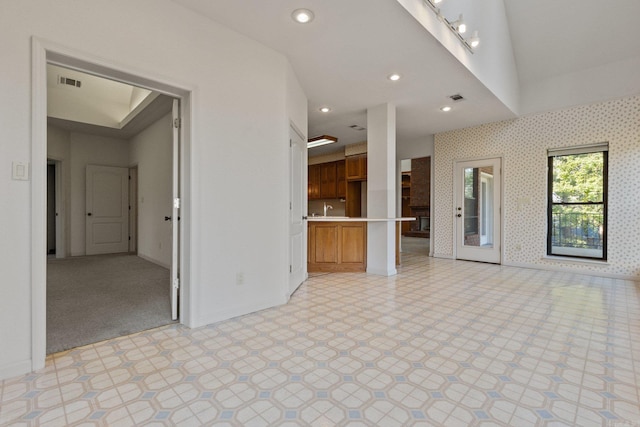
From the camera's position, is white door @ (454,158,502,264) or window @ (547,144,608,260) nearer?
window @ (547,144,608,260)

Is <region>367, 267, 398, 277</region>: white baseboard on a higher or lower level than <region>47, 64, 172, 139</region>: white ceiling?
lower

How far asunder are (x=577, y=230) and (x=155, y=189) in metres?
7.40

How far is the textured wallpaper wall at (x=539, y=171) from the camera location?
4480 mm

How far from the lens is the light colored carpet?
249 centimetres

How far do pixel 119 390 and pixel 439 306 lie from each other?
111 inches

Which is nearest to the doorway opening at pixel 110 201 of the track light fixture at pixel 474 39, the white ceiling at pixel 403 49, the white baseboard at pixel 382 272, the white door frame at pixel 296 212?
the white door frame at pixel 296 212

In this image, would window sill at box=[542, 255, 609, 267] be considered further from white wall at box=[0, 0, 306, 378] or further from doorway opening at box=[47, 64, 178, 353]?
doorway opening at box=[47, 64, 178, 353]

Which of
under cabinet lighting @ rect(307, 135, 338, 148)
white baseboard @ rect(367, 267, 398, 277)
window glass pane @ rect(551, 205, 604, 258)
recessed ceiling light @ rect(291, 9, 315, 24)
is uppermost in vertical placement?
recessed ceiling light @ rect(291, 9, 315, 24)

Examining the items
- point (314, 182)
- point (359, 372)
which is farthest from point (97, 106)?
point (359, 372)

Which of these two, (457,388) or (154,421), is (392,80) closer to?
(457,388)

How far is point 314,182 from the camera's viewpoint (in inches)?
355

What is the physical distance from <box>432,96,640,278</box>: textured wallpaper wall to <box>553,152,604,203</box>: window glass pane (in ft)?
0.76

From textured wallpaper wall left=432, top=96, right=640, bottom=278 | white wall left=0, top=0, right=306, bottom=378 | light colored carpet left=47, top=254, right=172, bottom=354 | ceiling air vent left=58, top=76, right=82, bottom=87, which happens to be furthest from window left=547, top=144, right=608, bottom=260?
ceiling air vent left=58, top=76, right=82, bottom=87

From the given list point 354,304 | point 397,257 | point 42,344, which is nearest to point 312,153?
point 397,257
